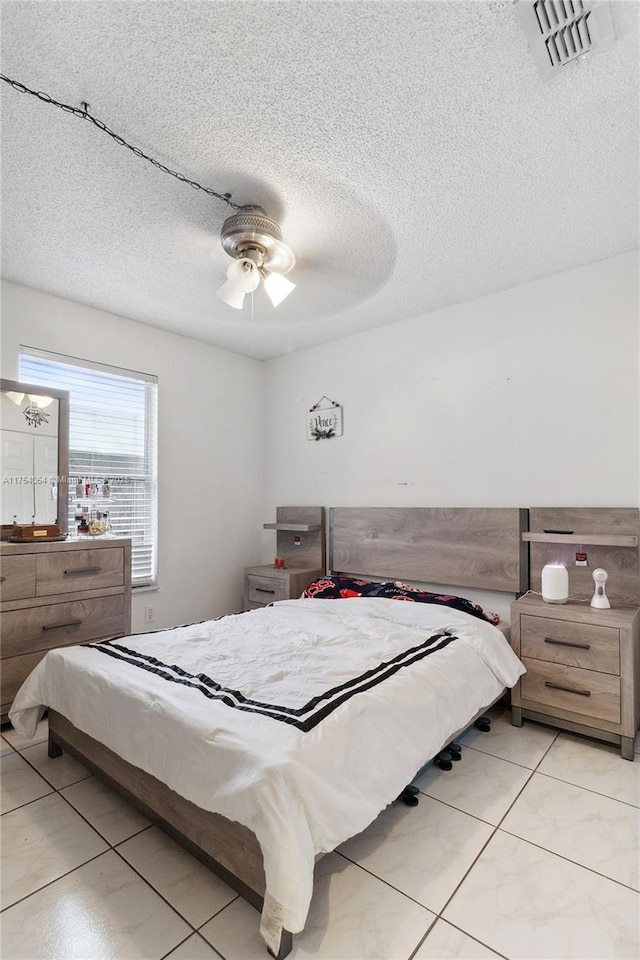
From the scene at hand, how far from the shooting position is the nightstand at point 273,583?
3621 millimetres

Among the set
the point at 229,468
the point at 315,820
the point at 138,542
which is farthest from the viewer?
the point at 229,468

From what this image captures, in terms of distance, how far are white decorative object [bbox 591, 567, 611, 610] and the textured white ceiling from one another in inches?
69.0

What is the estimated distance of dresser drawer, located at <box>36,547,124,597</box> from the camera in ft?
8.48

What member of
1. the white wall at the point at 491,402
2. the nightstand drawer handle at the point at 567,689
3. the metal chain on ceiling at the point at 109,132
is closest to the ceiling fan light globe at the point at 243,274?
the metal chain on ceiling at the point at 109,132

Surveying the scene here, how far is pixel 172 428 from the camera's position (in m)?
3.75

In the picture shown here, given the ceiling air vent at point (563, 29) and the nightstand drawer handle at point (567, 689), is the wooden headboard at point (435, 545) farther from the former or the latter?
the ceiling air vent at point (563, 29)

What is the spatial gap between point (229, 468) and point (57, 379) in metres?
1.52

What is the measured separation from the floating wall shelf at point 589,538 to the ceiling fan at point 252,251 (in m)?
1.89

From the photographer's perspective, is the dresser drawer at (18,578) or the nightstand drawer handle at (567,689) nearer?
the nightstand drawer handle at (567,689)

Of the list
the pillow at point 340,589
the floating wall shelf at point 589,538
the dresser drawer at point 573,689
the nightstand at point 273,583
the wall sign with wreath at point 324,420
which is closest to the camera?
the dresser drawer at point 573,689

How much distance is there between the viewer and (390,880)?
4.85ft

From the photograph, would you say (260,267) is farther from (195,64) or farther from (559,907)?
(559,907)

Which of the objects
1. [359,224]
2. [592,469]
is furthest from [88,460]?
[592,469]

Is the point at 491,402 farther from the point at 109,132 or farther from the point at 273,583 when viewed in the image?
the point at 109,132
